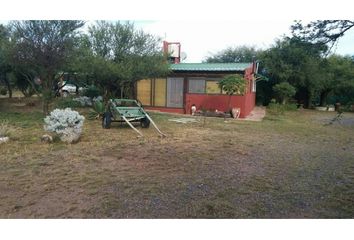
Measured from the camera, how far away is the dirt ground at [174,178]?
152 inches

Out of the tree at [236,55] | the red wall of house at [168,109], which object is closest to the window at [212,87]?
the red wall of house at [168,109]

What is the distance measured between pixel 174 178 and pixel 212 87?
11155 mm

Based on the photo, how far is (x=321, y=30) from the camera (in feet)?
13.1

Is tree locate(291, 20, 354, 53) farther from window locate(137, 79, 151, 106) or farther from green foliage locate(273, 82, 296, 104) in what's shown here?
green foliage locate(273, 82, 296, 104)

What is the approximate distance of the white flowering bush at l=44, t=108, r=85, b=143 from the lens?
743 centimetres

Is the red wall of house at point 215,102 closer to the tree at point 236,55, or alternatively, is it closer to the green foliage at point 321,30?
the green foliage at point 321,30

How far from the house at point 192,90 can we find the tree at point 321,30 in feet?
35.2

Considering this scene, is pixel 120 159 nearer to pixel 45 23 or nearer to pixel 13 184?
pixel 13 184

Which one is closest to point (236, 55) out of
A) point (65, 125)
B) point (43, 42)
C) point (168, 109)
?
point (168, 109)

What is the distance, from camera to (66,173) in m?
5.18

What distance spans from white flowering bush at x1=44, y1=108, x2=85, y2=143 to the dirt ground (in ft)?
0.79

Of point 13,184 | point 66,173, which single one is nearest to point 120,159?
point 66,173

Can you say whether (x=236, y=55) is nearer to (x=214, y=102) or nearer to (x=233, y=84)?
(x=214, y=102)

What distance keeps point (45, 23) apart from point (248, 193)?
899 cm
